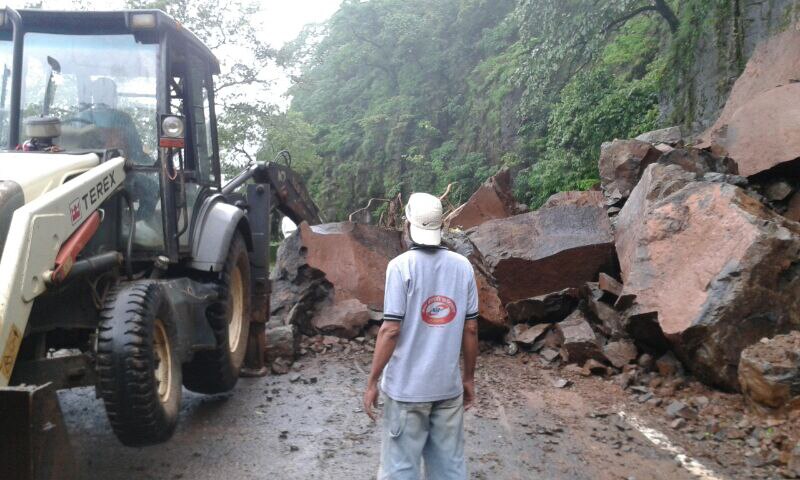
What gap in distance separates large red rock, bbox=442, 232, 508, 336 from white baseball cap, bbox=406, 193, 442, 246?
429 centimetres

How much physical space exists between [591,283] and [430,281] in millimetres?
4813

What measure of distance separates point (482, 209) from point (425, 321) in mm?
8213

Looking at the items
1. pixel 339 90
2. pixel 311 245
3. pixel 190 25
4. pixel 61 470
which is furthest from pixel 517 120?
pixel 61 470

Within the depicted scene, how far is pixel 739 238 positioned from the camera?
605cm

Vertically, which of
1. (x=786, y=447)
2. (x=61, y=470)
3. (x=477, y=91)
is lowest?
(x=786, y=447)

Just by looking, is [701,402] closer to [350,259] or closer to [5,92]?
[350,259]

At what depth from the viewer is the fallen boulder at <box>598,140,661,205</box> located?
908 cm

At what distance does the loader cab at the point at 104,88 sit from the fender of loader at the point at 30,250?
865 mm

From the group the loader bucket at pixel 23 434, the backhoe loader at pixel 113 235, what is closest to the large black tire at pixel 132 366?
the backhoe loader at pixel 113 235

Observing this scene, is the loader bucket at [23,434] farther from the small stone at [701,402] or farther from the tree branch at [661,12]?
the tree branch at [661,12]

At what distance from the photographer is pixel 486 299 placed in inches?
312

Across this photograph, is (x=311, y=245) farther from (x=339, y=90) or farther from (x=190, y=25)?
(x=339, y=90)

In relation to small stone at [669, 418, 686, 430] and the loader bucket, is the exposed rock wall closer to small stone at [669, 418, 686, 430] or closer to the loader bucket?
small stone at [669, 418, 686, 430]

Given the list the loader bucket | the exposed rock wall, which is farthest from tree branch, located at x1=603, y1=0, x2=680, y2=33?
the loader bucket
